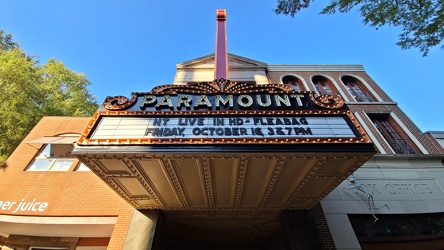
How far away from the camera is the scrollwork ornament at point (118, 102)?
5.57 m

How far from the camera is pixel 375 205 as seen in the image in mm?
8062

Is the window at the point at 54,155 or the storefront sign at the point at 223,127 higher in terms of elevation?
the window at the point at 54,155

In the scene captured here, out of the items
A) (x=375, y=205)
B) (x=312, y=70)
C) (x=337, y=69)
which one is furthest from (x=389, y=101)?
(x=375, y=205)

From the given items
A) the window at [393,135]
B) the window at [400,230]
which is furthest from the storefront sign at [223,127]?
the window at [393,135]

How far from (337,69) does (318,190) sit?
11335 millimetres

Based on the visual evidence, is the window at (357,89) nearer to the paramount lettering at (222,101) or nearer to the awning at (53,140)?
the paramount lettering at (222,101)

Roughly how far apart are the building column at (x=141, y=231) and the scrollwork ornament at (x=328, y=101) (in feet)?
20.6

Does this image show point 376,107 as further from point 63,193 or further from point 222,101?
point 63,193

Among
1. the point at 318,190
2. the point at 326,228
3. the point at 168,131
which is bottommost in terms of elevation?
the point at 326,228

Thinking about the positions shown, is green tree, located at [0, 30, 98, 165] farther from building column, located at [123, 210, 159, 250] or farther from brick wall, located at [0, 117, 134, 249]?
building column, located at [123, 210, 159, 250]

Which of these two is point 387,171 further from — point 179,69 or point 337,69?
point 179,69

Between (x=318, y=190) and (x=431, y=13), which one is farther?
(x=431, y=13)

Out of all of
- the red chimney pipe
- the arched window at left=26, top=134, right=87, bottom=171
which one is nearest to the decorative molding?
the red chimney pipe

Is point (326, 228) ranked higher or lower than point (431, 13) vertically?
lower
